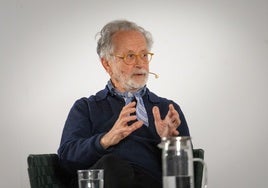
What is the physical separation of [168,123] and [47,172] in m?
0.56

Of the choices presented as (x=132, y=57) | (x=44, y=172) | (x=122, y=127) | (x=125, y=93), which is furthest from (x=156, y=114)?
(x=44, y=172)

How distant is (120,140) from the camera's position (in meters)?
2.65

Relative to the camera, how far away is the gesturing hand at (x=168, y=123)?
2.55m

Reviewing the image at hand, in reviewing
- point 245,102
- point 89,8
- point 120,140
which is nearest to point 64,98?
point 89,8

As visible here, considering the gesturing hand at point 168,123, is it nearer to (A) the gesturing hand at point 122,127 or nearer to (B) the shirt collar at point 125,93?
(A) the gesturing hand at point 122,127

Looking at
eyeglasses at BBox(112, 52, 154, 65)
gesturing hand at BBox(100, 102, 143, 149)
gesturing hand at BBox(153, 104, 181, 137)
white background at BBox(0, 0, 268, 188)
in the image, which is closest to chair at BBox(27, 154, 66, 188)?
gesturing hand at BBox(100, 102, 143, 149)

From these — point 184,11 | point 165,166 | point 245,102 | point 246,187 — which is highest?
point 184,11

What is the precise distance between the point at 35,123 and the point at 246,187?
127 cm

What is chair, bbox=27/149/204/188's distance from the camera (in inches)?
94.7

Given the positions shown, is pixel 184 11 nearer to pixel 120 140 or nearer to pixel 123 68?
pixel 123 68

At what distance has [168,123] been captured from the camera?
2.55 metres

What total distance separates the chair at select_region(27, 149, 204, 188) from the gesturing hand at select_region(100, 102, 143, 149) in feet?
0.78

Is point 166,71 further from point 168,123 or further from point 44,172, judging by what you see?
point 44,172

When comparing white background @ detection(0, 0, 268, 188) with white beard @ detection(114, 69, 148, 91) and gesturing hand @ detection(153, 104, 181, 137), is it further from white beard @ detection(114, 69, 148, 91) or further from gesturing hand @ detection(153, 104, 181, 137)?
gesturing hand @ detection(153, 104, 181, 137)
